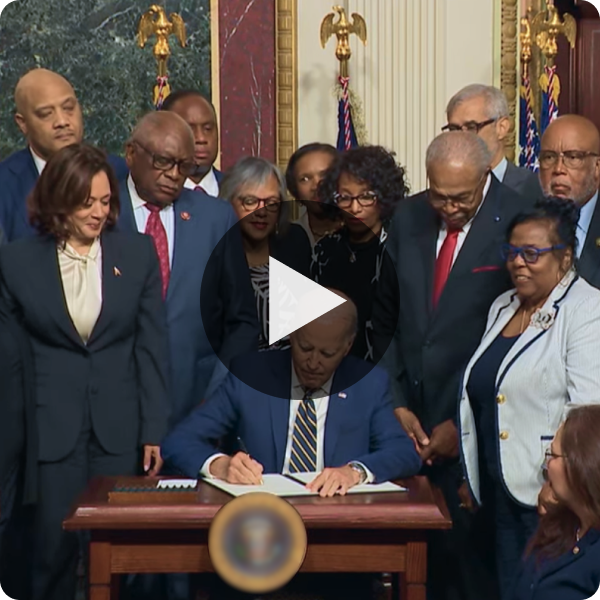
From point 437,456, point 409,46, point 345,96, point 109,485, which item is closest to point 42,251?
point 109,485

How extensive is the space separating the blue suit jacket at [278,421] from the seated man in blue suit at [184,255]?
0.43m

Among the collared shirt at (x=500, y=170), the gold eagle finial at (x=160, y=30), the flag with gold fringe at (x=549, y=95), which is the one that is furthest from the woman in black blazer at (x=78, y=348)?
the flag with gold fringe at (x=549, y=95)

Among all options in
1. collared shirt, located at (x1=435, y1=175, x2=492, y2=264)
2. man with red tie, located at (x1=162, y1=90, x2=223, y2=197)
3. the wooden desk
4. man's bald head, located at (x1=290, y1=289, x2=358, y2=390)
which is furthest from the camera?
man with red tie, located at (x1=162, y1=90, x2=223, y2=197)

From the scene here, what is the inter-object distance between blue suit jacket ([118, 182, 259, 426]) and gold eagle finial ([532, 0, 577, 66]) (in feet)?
9.30

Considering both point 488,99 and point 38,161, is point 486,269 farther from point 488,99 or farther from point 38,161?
point 38,161

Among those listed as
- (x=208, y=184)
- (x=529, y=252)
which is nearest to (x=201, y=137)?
(x=208, y=184)

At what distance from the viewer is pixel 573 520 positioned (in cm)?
372

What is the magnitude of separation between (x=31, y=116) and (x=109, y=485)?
165 cm

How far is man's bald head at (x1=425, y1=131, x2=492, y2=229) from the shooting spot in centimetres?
511

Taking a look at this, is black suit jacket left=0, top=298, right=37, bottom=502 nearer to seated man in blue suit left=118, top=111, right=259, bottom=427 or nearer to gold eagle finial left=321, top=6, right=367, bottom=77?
seated man in blue suit left=118, top=111, right=259, bottom=427

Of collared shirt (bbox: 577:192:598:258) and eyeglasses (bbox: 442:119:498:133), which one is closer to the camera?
collared shirt (bbox: 577:192:598:258)

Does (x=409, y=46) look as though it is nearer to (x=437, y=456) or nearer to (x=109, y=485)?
(x=437, y=456)

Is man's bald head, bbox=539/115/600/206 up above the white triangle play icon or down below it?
above
